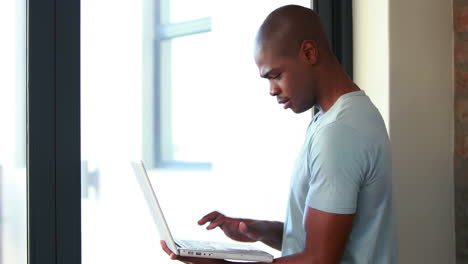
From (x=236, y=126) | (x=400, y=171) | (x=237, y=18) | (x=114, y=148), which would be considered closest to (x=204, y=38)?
(x=237, y=18)

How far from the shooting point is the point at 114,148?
134 centimetres

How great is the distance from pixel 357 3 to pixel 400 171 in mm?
619

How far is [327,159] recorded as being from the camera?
0.91m

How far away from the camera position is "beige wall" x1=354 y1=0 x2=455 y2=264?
1.69m

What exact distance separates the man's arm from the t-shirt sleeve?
0.01 meters

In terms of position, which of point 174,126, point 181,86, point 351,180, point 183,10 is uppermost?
point 183,10

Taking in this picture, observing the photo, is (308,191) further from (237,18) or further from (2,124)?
(237,18)

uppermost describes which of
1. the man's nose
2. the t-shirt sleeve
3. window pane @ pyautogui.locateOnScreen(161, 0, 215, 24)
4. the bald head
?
window pane @ pyautogui.locateOnScreen(161, 0, 215, 24)

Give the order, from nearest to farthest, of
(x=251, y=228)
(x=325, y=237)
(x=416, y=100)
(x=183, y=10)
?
(x=325, y=237) < (x=251, y=228) < (x=183, y=10) < (x=416, y=100)

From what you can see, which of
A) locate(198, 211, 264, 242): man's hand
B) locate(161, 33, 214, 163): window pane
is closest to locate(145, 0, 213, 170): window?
locate(161, 33, 214, 163): window pane

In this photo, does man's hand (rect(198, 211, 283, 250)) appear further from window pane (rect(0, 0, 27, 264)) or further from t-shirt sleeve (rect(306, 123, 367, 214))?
window pane (rect(0, 0, 27, 264))

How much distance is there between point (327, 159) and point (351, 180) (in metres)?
0.06

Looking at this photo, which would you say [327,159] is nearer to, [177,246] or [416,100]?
[177,246]

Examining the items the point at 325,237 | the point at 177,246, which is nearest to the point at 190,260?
the point at 177,246
